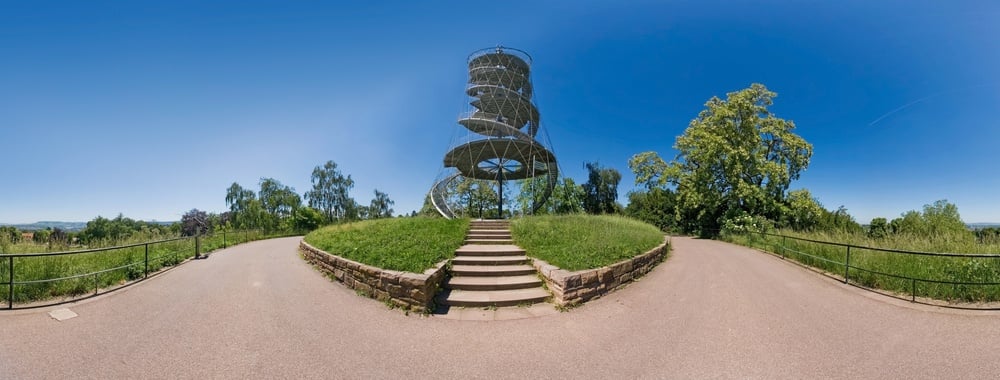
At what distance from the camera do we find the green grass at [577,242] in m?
7.87

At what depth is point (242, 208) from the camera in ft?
132

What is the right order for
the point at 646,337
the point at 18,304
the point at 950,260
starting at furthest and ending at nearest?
the point at 950,260 < the point at 18,304 < the point at 646,337

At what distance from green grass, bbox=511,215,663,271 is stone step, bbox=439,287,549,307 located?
1.06m

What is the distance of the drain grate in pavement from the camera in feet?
18.0

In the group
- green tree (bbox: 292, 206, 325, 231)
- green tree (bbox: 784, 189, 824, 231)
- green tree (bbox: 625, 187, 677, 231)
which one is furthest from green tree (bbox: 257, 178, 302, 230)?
green tree (bbox: 784, 189, 824, 231)

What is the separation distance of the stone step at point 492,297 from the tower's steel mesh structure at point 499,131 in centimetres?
1237

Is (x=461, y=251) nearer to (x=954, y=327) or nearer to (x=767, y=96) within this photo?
(x=954, y=327)

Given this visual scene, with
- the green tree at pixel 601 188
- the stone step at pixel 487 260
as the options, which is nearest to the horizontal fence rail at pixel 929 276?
the stone step at pixel 487 260

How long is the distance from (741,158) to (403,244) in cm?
2229

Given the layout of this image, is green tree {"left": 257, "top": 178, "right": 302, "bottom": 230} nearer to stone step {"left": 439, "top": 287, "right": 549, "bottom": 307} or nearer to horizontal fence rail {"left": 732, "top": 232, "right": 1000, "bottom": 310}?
stone step {"left": 439, "top": 287, "right": 549, "bottom": 307}

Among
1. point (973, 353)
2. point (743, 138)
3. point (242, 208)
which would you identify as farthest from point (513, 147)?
point (242, 208)

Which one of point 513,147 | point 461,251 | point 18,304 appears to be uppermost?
point 513,147

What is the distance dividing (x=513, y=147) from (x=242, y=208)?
37.7 m

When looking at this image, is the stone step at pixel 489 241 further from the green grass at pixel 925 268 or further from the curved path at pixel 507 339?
the green grass at pixel 925 268
